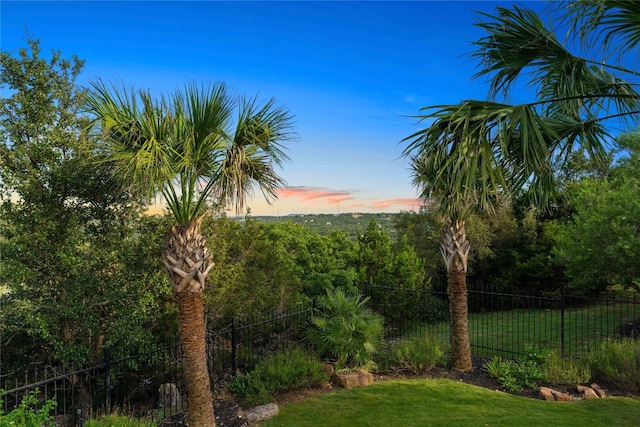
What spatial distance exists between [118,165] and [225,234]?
19.6 feet

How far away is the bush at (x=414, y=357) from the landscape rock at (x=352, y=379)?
725 mm

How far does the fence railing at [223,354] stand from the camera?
683cm

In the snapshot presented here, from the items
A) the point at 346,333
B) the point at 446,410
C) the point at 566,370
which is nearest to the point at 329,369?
the point at 346,333

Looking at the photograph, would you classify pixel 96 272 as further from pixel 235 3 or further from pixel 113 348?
pixel 235 3

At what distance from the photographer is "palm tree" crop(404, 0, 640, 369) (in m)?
4.66

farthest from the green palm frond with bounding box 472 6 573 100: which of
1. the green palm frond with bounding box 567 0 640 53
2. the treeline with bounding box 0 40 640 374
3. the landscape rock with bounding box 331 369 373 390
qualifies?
the landscape rock with bounding box 331 369 373 390

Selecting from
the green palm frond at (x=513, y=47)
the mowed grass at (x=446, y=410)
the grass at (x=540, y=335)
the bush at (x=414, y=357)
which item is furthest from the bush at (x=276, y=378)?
the green palm frond at (x=513, y=47)

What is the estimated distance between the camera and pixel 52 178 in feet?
21.6

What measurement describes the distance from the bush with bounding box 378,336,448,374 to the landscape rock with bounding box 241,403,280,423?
2.62 m

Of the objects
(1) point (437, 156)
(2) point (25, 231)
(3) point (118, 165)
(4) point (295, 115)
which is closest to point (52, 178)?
(2) point (25, 231)

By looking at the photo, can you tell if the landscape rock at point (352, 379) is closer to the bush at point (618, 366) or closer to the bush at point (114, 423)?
the bush at point (114, 423)

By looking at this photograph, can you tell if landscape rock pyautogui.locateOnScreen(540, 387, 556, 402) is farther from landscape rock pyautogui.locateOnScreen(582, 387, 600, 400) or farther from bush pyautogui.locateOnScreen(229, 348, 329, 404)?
bush pyautogui.locateOnScreen(229, 348, 329, 404)

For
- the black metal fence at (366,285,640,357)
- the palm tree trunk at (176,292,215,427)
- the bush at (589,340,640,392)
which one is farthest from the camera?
the black metal fence at (366,285,640,357)

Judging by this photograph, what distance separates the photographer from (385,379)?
7.66 meters
